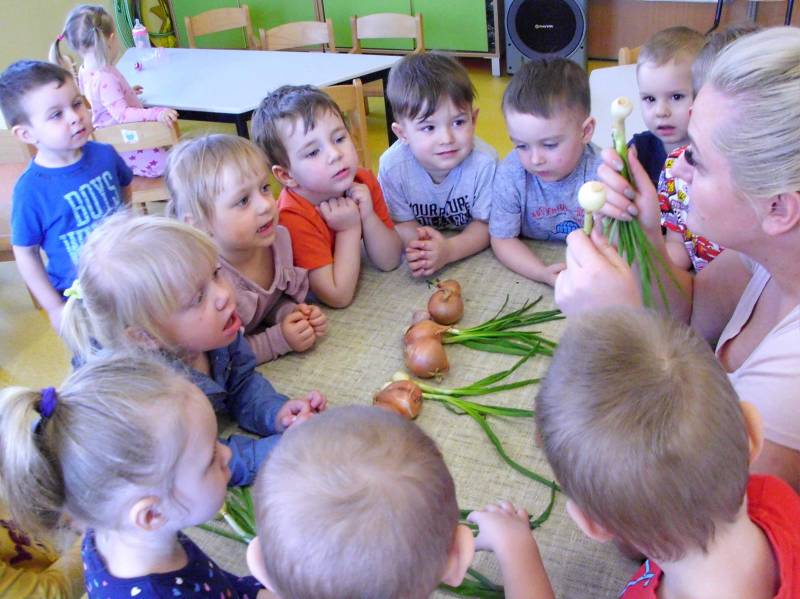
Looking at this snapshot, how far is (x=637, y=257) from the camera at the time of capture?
1.01 m

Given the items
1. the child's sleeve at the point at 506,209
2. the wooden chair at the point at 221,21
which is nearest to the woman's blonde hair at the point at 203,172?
the child's sleeve at the point at 506,209

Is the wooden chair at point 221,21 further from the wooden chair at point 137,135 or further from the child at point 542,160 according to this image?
the child at point 542,160

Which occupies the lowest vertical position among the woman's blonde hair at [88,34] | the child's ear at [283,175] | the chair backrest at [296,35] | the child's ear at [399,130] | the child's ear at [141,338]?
the child's ear at [141,338]

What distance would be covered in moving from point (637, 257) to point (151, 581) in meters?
0.81

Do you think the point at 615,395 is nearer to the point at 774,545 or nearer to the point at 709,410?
the point at 709,410

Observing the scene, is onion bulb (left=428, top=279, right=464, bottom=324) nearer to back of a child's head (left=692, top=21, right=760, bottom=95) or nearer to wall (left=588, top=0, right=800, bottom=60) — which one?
back of a child's head (left=692, top=21, right=760, bottom=95)

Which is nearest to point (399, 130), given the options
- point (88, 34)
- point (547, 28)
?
point (88, 34)

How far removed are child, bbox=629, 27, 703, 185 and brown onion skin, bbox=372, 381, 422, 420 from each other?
1.05 m

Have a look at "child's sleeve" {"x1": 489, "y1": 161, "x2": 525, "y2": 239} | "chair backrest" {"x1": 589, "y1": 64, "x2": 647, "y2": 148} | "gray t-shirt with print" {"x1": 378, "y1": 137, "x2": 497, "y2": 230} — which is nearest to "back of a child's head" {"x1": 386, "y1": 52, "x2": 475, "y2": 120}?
"gray t-shirt with print" {"x1": 378, "y1": 137, "x2": 497, "y2": 230}

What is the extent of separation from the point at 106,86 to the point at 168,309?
2.07 metres

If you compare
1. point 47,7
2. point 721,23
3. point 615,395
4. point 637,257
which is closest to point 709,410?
point 615,395

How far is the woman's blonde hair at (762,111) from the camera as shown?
773 mm

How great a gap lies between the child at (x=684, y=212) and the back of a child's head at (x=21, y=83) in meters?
1.73

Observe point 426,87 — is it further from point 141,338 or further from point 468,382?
point 141,338
